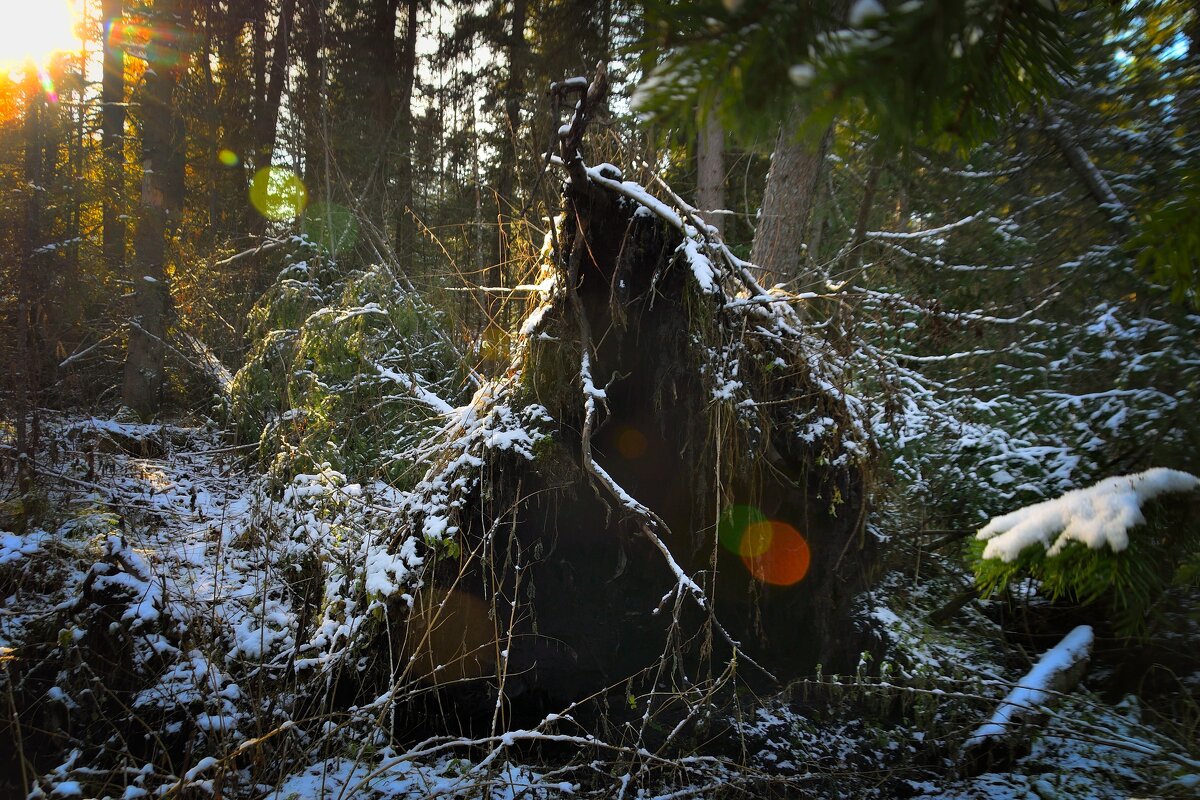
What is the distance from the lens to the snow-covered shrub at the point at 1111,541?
54.9 inches

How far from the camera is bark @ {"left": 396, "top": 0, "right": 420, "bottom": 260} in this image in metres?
9.84

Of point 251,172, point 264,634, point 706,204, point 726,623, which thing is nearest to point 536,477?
point 726,623

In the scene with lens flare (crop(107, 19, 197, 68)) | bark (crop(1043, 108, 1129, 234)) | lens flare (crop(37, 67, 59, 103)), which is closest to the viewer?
bark (crop(1043, 108, 1129, 234))

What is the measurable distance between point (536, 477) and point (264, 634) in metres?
2.14

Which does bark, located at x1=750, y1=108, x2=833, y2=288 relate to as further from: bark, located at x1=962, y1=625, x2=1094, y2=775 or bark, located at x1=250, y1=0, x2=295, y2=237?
bark, located at x1=250, y1=0, x2=295, y2=237

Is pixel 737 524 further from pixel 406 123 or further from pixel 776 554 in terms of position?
pixel 406 123

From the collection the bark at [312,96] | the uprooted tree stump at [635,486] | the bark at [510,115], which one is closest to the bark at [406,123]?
the bark at [312,96]

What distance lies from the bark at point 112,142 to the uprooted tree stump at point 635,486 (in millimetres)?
8293

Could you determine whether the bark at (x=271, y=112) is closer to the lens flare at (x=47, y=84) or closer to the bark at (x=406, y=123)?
the bark at (x=406, y=123)

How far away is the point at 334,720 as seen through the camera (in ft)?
12.0

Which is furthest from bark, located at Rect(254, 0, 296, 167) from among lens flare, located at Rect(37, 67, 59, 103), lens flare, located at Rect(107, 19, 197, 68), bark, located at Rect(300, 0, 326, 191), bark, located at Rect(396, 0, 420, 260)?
lens flare, located at Rect(37, 67, 59, 103)

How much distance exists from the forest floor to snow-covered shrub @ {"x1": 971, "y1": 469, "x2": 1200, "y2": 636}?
171 cm

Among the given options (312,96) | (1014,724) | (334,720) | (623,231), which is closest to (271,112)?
(312,96)

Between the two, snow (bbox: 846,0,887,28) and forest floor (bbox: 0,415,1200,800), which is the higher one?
snow (bbox: 846,0,887,28)
